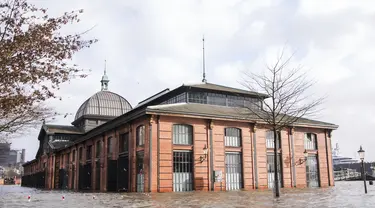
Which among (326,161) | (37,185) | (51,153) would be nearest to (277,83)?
(326,161)

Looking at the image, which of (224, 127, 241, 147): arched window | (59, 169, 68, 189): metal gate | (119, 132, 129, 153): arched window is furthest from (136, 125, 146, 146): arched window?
(59, 169, 68, 189): metal gate

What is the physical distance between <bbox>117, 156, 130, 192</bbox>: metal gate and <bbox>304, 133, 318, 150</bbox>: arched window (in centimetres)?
1852

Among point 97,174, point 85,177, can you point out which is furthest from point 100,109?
point 97,174

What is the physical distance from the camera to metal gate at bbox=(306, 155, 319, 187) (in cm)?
3894

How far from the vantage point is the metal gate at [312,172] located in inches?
1533

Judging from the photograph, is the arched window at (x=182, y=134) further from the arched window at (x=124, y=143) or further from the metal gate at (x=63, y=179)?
the metal gate at (x=63, y=179)

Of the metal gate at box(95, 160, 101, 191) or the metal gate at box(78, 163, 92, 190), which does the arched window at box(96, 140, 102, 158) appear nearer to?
the metal gate at box(95, 160, 101, 191)

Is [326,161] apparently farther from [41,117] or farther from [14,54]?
[14,54]

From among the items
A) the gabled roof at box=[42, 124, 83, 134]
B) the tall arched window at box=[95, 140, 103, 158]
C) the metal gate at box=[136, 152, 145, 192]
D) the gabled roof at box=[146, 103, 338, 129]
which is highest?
the gabled roof at box=[42, 124, 83, 134]

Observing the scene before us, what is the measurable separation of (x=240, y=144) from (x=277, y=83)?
13.7 metres

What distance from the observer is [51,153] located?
6334 centimetres

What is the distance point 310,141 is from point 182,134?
15.6 m

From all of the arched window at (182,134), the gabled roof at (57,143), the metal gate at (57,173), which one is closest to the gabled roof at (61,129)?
the gabled roof at (57,143)

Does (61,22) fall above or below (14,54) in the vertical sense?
above
